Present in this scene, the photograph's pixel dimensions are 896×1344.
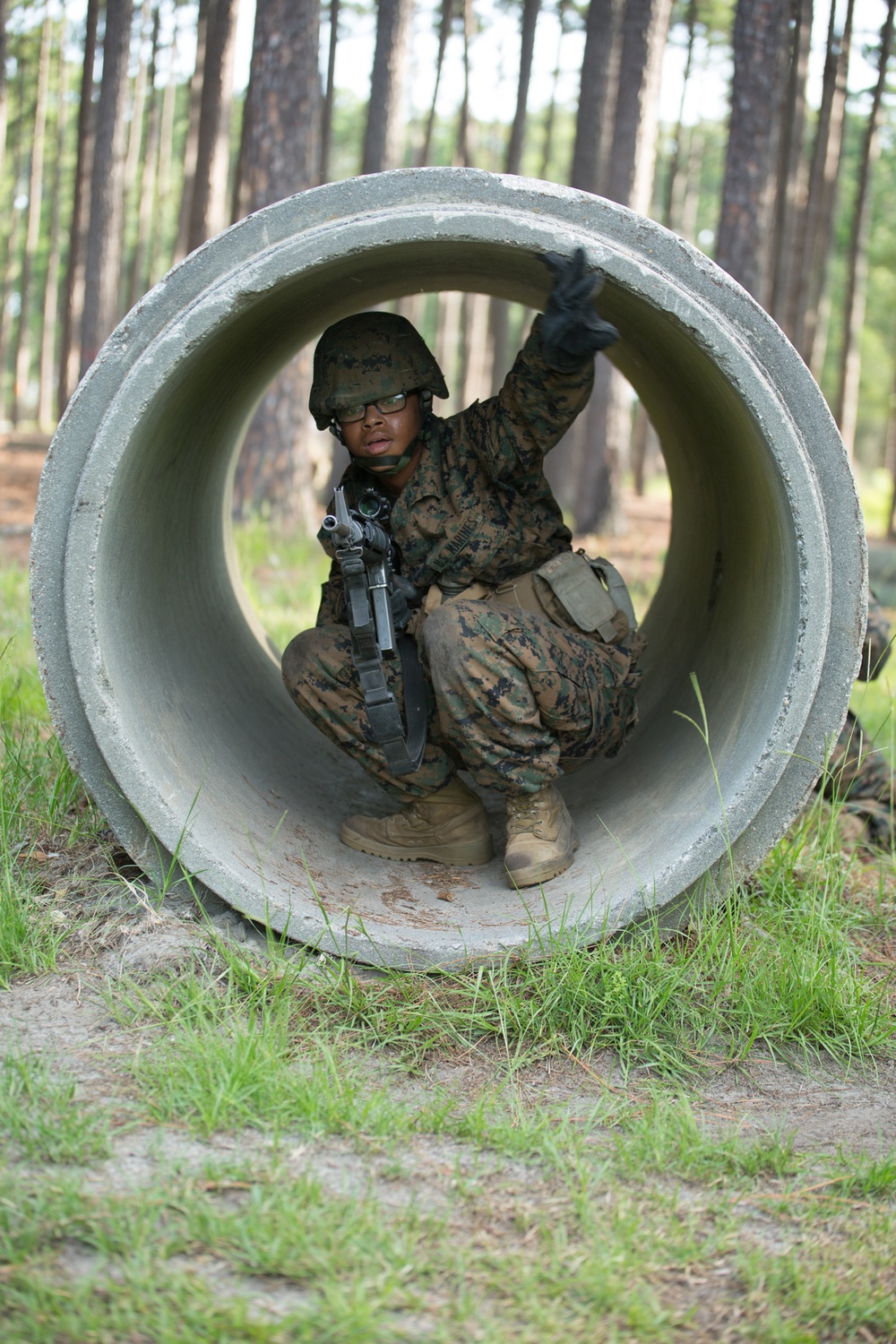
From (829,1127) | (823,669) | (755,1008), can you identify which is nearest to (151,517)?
(823,669)

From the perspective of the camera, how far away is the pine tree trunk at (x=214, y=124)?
9.80 meters

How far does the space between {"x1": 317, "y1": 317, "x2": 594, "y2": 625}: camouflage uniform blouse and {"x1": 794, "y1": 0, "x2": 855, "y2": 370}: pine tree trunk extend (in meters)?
8.54

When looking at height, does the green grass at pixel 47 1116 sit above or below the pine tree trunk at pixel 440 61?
below

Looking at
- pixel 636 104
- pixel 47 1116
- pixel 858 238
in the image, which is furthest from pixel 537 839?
pixel 858 238

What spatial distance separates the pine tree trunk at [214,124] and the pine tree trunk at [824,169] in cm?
523

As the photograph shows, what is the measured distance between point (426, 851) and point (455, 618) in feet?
2.62

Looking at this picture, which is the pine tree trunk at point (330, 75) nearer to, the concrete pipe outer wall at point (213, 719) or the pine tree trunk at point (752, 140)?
the pine tree trunk at point (752, 140)

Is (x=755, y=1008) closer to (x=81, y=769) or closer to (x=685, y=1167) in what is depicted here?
(x=685, y=1167)

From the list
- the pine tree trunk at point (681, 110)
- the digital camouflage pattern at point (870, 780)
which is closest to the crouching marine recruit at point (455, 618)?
the digital camouflage pattern at point (870, 780)

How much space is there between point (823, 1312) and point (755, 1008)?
932 mm

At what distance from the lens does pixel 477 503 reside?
129 inches

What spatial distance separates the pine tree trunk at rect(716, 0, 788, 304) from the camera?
6113 mm

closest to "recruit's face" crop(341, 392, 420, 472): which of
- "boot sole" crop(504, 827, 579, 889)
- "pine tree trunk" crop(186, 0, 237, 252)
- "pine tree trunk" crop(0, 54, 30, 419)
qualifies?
"boot sole" crop(504, 827, 579, 889)

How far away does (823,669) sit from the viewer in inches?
110
